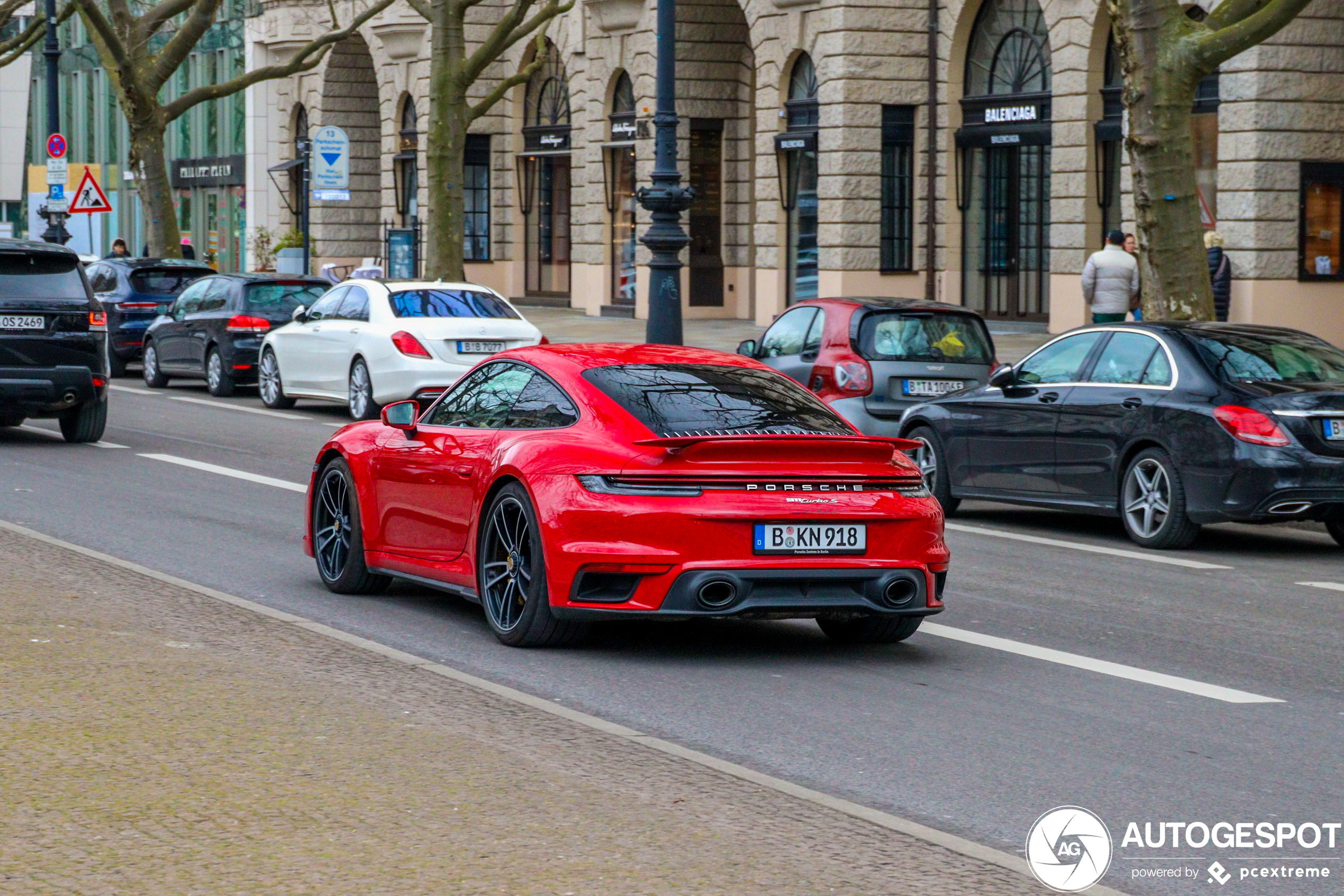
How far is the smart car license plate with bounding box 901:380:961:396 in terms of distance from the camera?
16.8 metres

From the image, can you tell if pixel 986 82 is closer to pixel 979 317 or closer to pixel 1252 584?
pixel 979 317

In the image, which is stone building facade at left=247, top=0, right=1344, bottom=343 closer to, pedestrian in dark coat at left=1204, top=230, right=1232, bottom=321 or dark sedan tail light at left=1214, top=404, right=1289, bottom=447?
pedestrian in dark coat at left=1204, top=230, right=1232, bottom=321

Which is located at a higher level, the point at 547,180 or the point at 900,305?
the point at 547,180

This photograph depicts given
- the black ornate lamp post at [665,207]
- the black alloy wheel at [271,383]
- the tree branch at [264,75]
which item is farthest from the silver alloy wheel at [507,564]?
the tree branch at [264,75]

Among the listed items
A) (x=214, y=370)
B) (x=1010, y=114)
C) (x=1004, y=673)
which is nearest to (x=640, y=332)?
(x=1010, y=114)

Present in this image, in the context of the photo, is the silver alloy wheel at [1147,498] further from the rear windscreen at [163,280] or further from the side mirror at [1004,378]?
the rear windscreen at [163,280]

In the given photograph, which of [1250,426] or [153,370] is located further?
[153,370]

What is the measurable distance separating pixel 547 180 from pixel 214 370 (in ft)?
71.6

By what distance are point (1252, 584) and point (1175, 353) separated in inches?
84.1

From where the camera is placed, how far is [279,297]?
84.5ft

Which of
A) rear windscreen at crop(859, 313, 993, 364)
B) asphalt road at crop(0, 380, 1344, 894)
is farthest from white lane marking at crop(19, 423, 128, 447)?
rear windscreen at crop(859, 313, 993, 364)

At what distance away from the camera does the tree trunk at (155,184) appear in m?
41.5

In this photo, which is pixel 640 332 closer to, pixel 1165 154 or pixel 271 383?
pixel 271 383
